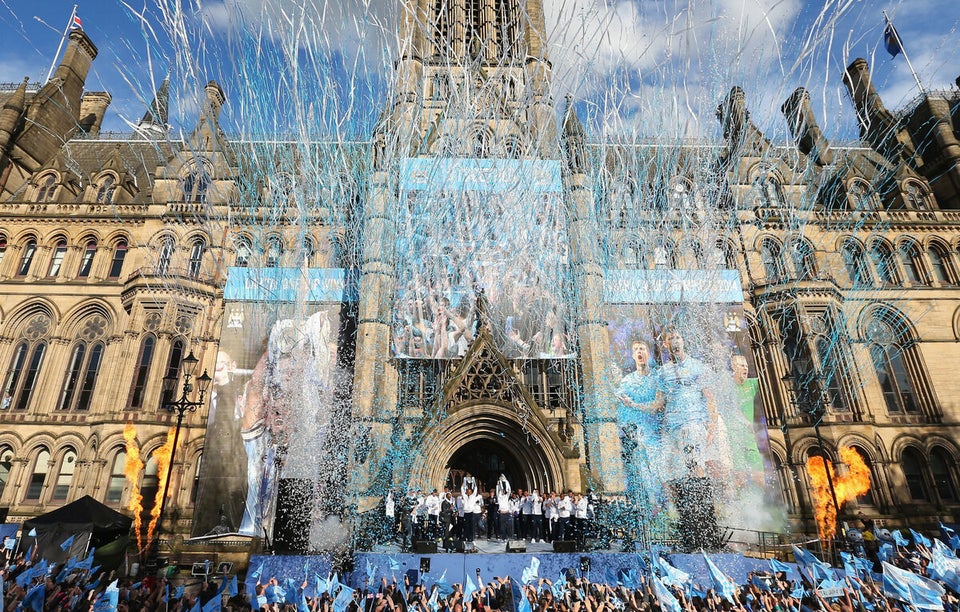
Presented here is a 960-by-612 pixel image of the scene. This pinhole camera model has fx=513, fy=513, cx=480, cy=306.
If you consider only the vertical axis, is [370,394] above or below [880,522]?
above

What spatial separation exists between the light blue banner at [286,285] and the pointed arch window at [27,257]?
10.7m

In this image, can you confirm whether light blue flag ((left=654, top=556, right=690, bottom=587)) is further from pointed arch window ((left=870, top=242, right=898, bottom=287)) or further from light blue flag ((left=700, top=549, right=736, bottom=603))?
pointed arch window ((left=870, top=242, right=898, bottom=287))

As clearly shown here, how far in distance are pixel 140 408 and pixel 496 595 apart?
19383 millimetres

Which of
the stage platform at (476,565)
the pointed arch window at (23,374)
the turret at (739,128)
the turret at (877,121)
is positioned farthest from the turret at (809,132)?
the pointed arch window at (23,374)

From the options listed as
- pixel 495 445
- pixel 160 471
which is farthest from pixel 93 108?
pixel 495 445

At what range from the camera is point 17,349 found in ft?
76.9

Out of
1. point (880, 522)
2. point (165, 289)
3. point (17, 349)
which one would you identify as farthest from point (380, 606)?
point (17, 349)

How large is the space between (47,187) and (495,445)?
1051 inches

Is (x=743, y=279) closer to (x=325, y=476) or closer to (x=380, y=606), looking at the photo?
(x=325, y=476)

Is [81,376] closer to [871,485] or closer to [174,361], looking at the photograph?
[174,361]

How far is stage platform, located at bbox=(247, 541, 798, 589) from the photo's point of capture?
10.5 meters

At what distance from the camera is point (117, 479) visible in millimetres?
21000

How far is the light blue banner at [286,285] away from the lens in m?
22.0

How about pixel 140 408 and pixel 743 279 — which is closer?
pixel 140 408
